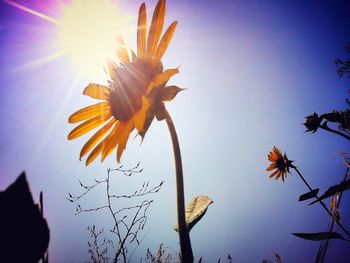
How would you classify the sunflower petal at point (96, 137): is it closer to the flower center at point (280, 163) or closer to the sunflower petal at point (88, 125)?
the sunflower petal at point (88, 125)

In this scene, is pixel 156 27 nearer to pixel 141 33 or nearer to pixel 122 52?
pixel 141 33

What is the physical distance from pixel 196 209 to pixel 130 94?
0.66 metres

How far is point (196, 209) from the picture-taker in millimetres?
Result: 879

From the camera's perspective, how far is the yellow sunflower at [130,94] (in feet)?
3.34

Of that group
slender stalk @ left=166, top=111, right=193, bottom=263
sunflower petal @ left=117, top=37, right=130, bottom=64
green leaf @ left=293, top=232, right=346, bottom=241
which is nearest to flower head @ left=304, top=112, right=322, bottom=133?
green leaf @ left=293, top=232, right=346, bottom=241

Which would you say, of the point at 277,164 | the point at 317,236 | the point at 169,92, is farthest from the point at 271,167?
the point at 169,92

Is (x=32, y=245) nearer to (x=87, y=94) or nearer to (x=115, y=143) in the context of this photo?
(x=115, y=143)

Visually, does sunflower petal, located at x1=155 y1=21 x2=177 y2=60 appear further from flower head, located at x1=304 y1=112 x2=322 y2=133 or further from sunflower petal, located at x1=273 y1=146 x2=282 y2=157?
sunflower petal, located at x1=273 y1=146 x2=282 y2=157

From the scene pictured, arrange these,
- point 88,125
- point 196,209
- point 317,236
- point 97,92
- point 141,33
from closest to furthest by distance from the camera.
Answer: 1. point 196,209
2. point 317,236
3. point 141,33
4. point 88,125
5. point 97,92

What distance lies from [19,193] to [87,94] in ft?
4.59

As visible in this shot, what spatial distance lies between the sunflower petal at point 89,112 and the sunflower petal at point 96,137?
105 millimetres

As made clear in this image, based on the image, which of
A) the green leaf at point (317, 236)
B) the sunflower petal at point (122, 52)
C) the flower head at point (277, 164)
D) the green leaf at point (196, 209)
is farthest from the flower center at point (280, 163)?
the green leaf at point (196, 209)

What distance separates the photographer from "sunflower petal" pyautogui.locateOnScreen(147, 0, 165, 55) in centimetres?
121

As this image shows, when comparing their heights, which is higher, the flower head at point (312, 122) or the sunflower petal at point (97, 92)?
the sunflower petal at point (97, 92)
